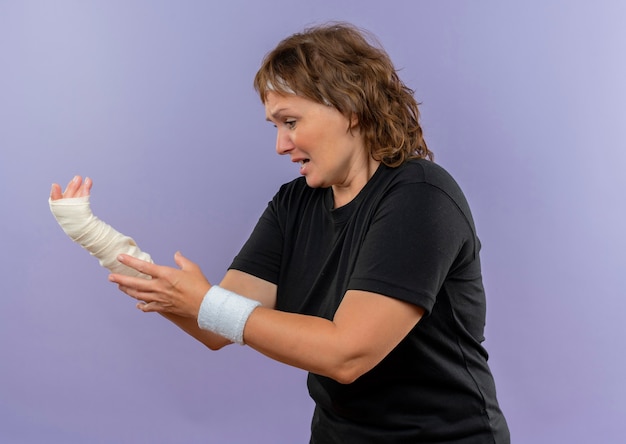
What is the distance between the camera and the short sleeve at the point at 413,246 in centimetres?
138

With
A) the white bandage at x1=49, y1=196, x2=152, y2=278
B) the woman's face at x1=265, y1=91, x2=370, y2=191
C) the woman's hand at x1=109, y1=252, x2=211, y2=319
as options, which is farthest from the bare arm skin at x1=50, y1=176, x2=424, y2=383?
the woman's face at x1=265, y1=91, x2=370, y2=191

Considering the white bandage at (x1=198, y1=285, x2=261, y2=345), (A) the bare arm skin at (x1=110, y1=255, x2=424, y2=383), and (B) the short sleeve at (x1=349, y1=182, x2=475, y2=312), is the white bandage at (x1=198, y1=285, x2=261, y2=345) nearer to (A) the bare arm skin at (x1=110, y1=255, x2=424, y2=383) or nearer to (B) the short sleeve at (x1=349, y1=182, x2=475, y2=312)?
(A) the bare arm skin at (x1=110, y1=255, x2=424, y2=383)

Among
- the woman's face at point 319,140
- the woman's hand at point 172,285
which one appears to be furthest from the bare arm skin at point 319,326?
the woman's face at point 319,140

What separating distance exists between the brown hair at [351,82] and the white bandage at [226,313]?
0.43 m

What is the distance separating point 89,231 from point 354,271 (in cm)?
53

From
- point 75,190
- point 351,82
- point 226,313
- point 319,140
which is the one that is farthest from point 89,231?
point 351,82

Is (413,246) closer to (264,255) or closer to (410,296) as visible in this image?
(410,296)

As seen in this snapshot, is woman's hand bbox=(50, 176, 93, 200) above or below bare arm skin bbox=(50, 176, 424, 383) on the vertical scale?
above

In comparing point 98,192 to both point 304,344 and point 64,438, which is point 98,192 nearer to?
point 64,438

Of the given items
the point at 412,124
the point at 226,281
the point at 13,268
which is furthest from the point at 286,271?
the point at 13,268

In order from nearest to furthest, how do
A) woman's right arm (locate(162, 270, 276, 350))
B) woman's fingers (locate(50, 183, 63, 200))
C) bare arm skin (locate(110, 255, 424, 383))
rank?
bare arm skin (locate(110, 255, 424, 383))
woman's fingers (locate(50, 183, 63, 200))
woman's right arm (locate(162, 270, 276, 350))

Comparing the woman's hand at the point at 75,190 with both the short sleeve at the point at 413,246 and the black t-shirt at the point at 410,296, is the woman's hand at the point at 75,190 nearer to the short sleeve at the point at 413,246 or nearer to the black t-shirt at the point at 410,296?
the black t-shirt at the point at 410,296

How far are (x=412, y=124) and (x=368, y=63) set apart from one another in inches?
6.5

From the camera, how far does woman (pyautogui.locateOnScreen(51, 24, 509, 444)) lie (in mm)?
1389
